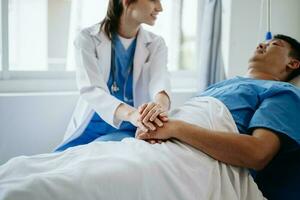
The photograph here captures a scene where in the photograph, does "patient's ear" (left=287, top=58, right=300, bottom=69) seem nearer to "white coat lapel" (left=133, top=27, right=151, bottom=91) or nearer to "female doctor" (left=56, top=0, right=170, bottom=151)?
"female doctor" (left=56, top=0, right=170, bottom=151)

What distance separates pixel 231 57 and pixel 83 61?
1.18 m

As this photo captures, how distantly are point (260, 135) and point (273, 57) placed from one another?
56cm

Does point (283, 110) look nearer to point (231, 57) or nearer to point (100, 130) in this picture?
point (100, 130)

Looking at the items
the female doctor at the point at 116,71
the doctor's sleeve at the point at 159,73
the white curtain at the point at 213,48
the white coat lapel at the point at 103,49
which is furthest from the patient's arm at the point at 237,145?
the white curtain at the point at 213,48

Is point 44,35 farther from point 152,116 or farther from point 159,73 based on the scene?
point 152,116

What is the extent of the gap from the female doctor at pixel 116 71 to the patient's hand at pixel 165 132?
0.26m

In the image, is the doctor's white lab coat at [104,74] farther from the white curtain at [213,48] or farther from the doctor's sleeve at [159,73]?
the white curtain at [213,48]

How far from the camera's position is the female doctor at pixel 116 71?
1.59m

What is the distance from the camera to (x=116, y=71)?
172cm

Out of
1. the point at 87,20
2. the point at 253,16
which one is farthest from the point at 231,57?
the point at 87,20

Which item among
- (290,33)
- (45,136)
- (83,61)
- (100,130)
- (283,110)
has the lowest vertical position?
(45,136)

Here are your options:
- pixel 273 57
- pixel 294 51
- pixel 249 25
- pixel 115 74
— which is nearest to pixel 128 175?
pixel 115 74

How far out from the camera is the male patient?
1.12 metres

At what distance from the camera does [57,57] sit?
7.72 feet
